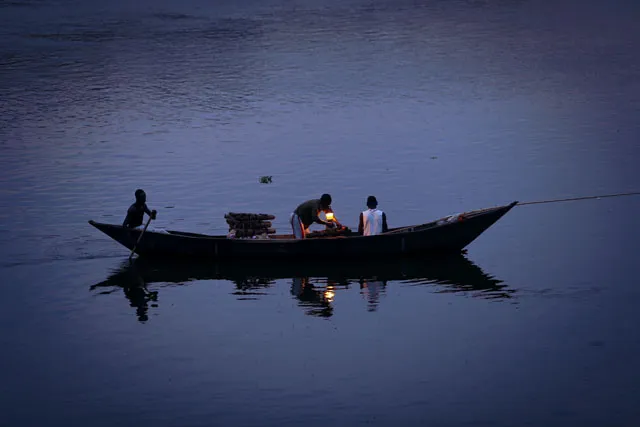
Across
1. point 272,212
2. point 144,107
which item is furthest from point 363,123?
point 272,212

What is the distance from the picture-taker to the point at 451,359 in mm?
19703

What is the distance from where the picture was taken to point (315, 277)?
2534cm

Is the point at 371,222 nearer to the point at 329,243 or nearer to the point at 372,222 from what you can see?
the point at 372,222

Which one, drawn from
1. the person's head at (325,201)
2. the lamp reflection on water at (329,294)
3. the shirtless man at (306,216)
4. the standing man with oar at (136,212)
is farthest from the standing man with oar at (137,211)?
the lamp reflection on water at (329,294)

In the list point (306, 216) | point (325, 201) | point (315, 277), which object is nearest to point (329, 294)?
point (315, 277)

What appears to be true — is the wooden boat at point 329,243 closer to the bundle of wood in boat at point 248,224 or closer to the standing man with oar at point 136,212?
the standing man with oar at point 136,212

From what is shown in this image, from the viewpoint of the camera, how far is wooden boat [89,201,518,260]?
25.9 m

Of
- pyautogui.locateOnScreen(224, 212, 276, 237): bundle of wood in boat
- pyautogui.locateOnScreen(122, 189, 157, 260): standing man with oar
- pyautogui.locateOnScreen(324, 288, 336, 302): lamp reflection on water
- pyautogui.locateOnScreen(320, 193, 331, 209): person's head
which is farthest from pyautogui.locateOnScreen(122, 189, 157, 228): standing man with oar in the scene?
pyautogui.locateOnScreen(324, 288, 336, 302): lamp reflection on water

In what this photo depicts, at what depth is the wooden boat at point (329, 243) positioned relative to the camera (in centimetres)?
2588

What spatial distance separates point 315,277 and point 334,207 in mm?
6698

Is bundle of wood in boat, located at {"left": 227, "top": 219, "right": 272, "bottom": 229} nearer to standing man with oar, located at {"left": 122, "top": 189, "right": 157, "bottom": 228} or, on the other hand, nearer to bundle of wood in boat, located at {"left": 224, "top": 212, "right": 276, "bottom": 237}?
bundle of wood in boat, located at {"left": 224, "top": 212, "right": 276, "bottom": 237}

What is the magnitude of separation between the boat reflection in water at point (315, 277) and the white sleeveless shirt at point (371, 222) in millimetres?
770

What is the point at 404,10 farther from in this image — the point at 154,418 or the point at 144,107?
the point at 154,418

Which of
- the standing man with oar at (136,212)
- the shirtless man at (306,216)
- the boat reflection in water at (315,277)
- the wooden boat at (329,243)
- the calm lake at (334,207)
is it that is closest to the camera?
the calm lake at (334,207)
